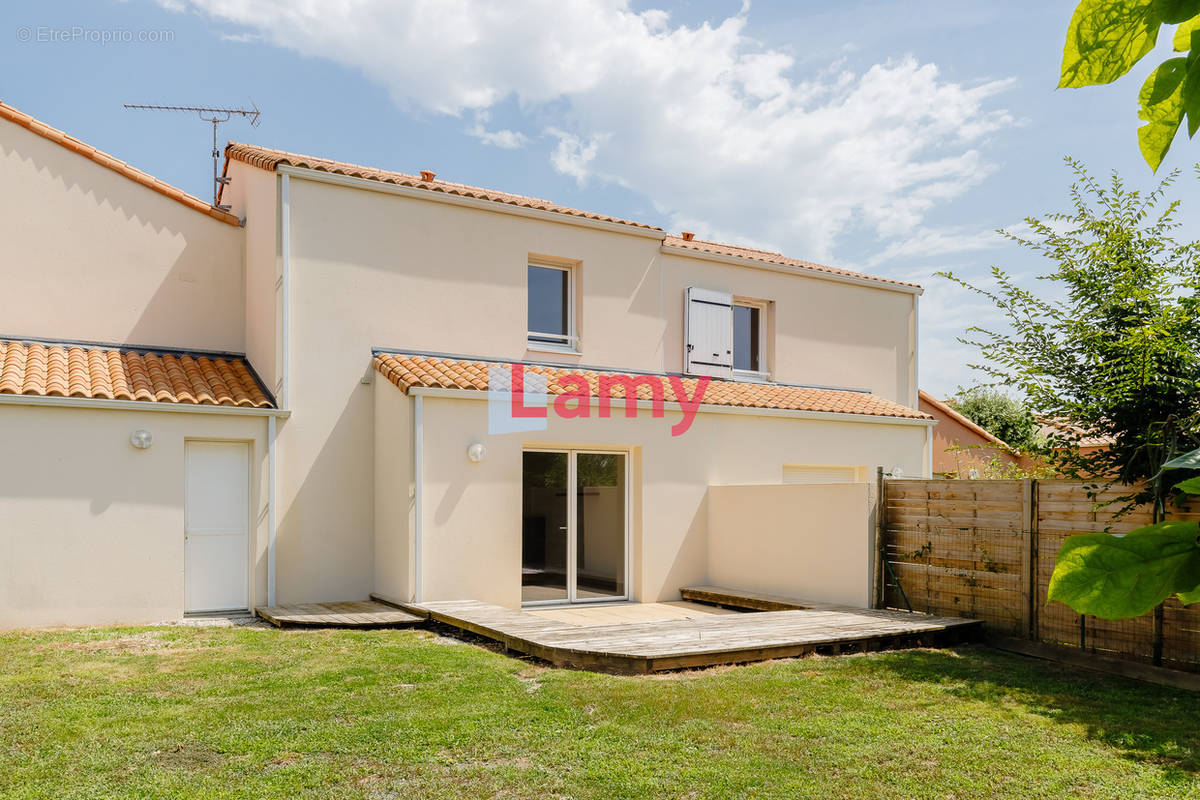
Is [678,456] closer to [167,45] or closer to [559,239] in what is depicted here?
[559,239]

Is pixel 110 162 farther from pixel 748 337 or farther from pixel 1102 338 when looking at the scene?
pixel 1102 338

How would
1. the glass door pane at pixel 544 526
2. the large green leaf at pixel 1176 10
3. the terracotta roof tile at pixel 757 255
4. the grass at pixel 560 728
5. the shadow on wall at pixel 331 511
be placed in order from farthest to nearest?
the terracotta roof tile at pixel 757 255 < the glass door pane at pixel 544 526 < the shadow on wall at pixel 331 511 < the grass at pixel 560 728 < the large green leaf at pixel 1176 10

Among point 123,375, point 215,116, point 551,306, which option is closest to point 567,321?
point 551,306

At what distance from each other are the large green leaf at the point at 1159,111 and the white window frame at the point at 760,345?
16.6m

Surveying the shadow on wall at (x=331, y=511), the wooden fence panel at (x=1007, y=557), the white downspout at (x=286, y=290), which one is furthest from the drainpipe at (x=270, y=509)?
the wooden fence panel at (x=1007, y=557)

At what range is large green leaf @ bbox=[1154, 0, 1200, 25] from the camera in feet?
1.94

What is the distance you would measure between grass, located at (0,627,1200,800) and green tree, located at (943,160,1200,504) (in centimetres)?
226

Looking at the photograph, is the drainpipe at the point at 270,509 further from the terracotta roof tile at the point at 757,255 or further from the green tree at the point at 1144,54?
the green tree at the point at 1144,54

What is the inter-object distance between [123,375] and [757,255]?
12.3 metres

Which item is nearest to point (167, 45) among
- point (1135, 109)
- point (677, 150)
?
point (677, 150)

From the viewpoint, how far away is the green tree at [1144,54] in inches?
23.9

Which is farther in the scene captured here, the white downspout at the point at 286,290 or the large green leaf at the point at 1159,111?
the white downspout at the point at 286,290

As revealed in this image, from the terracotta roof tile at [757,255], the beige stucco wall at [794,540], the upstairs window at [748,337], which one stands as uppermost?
the terracotta roof tile at [757,255]

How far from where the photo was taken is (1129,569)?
0.67 meters
